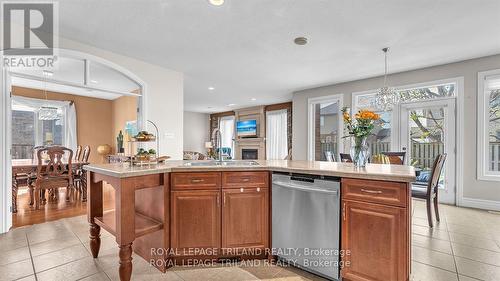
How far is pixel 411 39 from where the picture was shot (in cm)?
327

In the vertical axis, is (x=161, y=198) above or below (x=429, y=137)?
below

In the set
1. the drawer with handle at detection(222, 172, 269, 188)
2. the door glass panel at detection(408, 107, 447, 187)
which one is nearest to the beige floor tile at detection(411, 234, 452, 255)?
the drawer with handle at detection(222, 172, 269, 188)

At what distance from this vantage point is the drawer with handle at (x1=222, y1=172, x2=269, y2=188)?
2.14m

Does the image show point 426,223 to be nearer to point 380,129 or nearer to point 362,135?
point 362,135

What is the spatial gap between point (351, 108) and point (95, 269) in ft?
17.5

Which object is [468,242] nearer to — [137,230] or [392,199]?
[392,199]

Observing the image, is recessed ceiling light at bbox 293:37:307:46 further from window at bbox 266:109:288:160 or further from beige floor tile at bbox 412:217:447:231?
window at bbox 266:109:288:160

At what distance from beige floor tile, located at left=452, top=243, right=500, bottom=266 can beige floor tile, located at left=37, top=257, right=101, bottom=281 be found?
3366 millimetres

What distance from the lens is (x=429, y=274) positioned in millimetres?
1997

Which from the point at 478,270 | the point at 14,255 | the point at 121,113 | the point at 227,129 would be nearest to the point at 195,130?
the point at 227,129

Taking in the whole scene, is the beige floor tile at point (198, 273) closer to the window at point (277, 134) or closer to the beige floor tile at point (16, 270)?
the beige floor tile at point (16, 270)

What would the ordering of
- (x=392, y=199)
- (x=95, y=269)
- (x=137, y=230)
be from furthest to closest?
(x=95, y=269) < (x=137, y=230) < (x=392, y=199)

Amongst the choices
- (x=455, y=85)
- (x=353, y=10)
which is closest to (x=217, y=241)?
(x=353, y=10)

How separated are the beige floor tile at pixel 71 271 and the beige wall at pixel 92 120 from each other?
6260 mm
